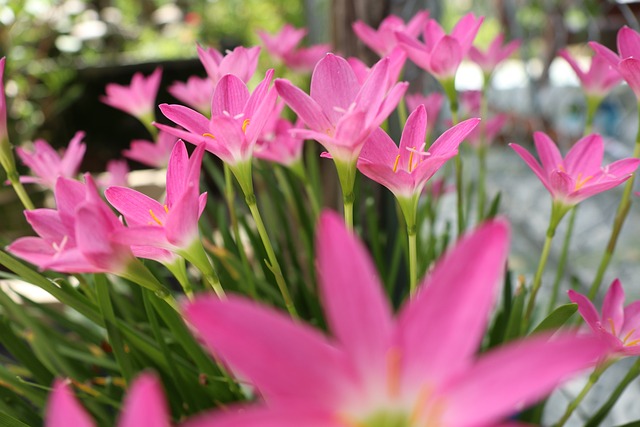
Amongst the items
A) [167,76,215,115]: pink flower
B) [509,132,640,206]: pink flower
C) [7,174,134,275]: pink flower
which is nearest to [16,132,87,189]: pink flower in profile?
[167,76,215,115]: pink flower

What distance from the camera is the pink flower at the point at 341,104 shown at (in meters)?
0.28

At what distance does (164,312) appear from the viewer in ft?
1.18

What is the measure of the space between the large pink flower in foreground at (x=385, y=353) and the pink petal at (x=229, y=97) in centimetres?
19

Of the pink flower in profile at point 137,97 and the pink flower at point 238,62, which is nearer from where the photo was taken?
the pink flower at point 238,62

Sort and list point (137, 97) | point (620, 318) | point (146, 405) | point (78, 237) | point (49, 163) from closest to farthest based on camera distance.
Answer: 1. point (146, 405)
2. point (78, 237)
3. point (620, 318)
4. point (49, 163)
5. point (137, 97)

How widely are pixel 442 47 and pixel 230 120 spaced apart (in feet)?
0.61

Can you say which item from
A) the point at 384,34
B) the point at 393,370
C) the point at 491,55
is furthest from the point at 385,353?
the point at 491,55

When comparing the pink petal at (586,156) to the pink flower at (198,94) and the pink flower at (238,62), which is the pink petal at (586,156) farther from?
the pink flower at (198,94)

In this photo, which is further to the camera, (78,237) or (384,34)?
(384,34)

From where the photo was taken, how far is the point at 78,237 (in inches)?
9.6

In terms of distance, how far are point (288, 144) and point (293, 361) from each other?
37 cm

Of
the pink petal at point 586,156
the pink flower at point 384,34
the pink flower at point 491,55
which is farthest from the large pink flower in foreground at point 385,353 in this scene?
the pink flower at point 491,55

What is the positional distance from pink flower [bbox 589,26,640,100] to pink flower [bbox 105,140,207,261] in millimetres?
250

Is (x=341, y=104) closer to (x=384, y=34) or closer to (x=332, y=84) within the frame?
(x=332, y=84)
